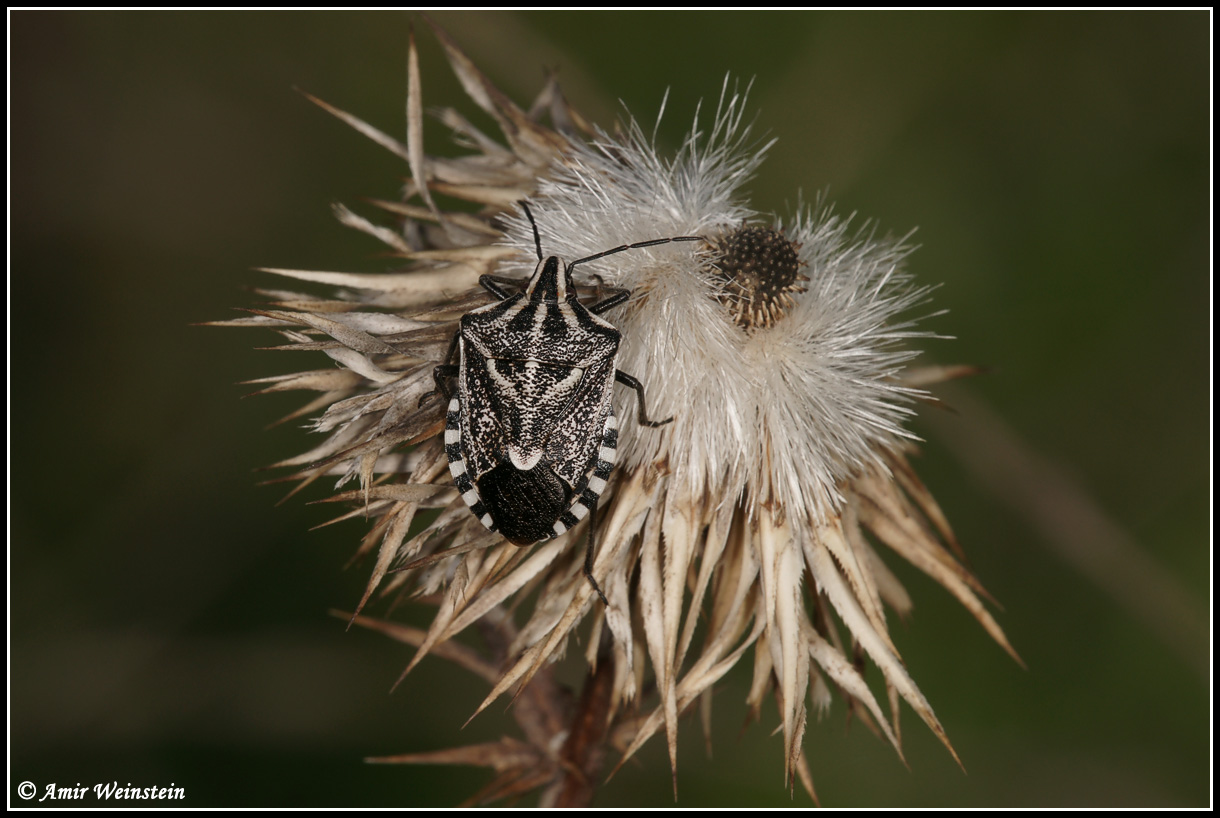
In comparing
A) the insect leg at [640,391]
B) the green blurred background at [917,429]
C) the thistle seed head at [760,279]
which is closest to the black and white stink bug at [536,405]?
the insect leg at [640,391]

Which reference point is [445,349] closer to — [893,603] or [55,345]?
[893,603]

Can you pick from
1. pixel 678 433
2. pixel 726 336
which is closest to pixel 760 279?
pixel 726 336

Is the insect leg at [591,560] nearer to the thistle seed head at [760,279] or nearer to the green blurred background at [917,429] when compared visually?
the thistle seed head at [760,279]

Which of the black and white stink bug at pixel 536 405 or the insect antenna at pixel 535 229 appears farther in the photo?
the insect antenna at pixel 535 229

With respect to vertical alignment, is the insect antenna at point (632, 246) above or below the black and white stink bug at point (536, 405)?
above

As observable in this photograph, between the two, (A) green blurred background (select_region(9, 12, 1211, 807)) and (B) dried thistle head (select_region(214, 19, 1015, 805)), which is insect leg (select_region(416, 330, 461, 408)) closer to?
(B) dried thistle head (select_region(214, 19, 1015, 805))

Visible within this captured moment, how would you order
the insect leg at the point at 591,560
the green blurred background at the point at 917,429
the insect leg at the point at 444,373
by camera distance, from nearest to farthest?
the insect leg at the point at 591,560, the insect leg at the point at 444,373, the green blurred background at the point at 917,429

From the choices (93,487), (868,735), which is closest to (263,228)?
(93,487)
